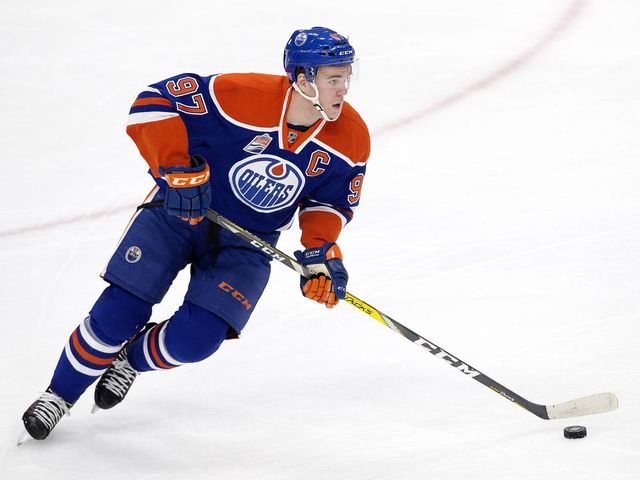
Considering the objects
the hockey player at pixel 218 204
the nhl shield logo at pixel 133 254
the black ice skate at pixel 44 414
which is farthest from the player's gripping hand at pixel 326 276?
the black ice skate at pixel 44 414

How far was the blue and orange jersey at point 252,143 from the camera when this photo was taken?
3230 millimetres

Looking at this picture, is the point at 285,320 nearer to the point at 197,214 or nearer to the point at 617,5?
the point at 197,214

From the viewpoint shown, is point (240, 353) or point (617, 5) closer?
point (240, 353)

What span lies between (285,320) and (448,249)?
0.76m

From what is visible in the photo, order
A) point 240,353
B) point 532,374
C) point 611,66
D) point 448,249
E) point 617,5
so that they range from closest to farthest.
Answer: point 532,374, point 240,353, point 448,249, point 611,66, point 617,5

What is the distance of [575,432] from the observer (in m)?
3.02

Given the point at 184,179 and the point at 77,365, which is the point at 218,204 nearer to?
the point at 184,179

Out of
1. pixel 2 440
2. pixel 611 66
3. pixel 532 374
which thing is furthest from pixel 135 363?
pixel 611 66

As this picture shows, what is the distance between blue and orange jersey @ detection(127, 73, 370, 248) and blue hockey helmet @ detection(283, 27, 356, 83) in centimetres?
15

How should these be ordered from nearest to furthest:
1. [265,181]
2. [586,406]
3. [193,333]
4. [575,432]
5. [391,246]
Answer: [575,432] < [586,406] < [193,333] < [265,181] < [391,246]

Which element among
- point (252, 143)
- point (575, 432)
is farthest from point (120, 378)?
point (575, 432)

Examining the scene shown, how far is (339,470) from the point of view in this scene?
3.03 m

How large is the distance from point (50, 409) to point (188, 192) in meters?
0.79

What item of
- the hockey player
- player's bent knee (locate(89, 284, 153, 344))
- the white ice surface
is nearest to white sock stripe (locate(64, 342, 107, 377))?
the hockey player
